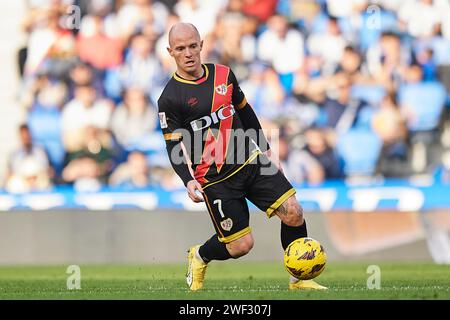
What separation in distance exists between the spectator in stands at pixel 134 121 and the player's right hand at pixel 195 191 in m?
7.38

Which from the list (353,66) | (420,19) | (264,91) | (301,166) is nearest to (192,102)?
(301,166)

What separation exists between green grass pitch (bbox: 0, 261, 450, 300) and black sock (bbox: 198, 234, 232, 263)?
31cm

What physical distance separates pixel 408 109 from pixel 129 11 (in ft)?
15.9

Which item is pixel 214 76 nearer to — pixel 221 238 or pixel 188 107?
pixel 188 107

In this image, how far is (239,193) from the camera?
32.0 ft

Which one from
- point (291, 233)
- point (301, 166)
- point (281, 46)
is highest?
point (281, 46)

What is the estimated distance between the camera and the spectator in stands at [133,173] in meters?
16.5

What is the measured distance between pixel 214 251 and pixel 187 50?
193 cm

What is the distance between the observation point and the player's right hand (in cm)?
913

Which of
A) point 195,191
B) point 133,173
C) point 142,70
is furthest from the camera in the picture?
point 142,70

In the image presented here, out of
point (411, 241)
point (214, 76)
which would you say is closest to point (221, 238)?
point (214, 76)

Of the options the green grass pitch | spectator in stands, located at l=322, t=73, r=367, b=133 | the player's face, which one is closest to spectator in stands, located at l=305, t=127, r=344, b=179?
spectator in stands, located at l=322, t=73, r=367, b=133

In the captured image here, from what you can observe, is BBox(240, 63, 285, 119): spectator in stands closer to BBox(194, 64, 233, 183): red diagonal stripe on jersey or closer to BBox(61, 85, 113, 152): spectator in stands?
BBox(61, 85, 113, 152): spectator in stands

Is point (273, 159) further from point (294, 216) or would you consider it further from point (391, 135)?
point (391, 135)
